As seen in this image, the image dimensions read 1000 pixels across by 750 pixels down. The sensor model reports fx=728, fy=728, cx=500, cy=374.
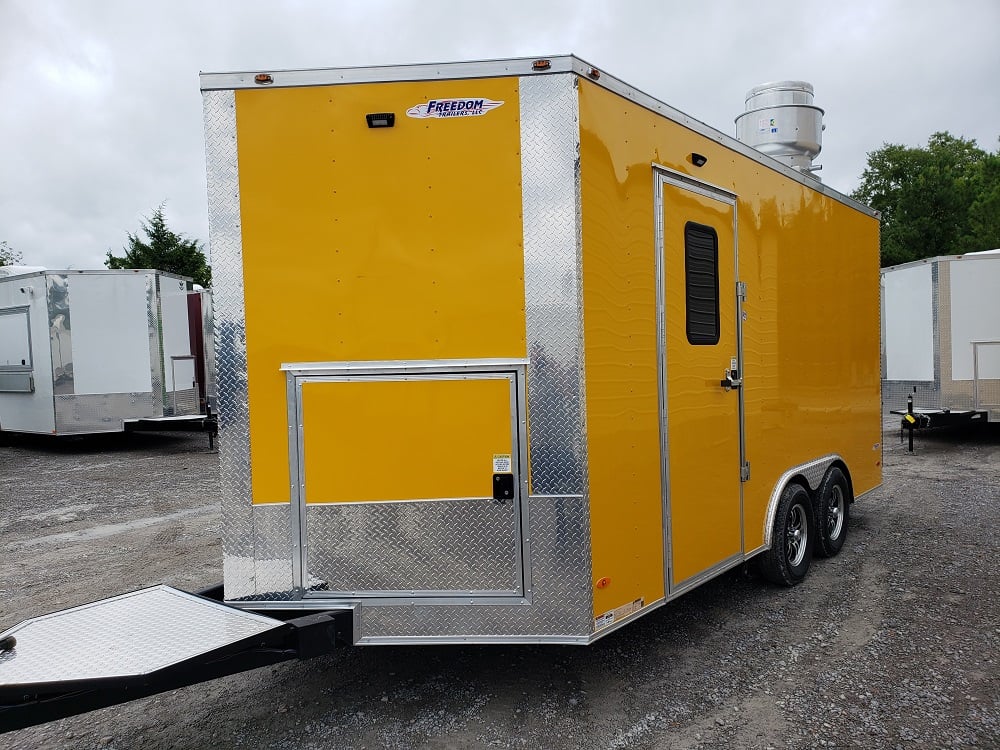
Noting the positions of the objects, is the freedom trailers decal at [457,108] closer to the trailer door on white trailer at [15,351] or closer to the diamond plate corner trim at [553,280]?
the diamond plate corner trim at [553,280]

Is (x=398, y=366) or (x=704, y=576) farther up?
(x=398, y=366)

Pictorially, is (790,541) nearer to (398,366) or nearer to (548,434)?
(548,434)

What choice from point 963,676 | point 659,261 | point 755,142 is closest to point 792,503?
point 963,676

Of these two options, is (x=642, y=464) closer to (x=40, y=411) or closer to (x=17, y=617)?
(x=17, y=617)

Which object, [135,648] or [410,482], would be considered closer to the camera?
[135,648]

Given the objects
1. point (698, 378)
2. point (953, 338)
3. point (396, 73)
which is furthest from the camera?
point (953, 338)

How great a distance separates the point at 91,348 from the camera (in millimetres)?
12008

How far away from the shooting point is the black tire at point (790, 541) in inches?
191

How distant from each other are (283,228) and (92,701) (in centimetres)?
197

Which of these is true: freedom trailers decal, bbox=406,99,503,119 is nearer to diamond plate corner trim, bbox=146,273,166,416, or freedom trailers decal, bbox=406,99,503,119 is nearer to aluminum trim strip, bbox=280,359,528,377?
aluminum trim strip, bbox=280,359,528,377

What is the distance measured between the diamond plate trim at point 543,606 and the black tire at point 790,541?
82.8 inches

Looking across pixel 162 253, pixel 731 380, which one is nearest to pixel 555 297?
pixel 731 380

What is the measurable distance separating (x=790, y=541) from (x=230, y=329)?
4065mm

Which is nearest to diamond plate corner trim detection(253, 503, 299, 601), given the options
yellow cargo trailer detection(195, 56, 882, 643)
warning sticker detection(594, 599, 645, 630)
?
yellow cargo trailer detection(195, 56, 882, 643)
